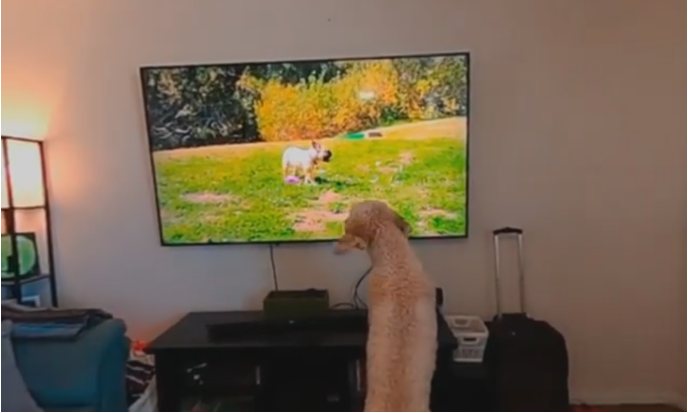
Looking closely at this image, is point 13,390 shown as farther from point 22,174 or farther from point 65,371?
point 22,174

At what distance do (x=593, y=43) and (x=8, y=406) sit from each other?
2751 mm

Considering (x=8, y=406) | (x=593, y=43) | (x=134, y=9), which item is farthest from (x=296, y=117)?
(x=8, y=406)

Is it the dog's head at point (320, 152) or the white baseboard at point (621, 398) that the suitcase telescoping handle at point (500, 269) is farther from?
the dog's head at point (320, 152)

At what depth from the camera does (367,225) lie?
247cm

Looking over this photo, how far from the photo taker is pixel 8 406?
2.03 metres

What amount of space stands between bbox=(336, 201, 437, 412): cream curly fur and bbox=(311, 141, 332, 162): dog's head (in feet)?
2.38

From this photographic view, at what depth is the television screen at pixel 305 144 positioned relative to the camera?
2961 mm

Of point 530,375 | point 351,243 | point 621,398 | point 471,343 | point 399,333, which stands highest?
point 351,243

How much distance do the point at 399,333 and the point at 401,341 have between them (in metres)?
0.03

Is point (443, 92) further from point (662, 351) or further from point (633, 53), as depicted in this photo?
point (662, 351)

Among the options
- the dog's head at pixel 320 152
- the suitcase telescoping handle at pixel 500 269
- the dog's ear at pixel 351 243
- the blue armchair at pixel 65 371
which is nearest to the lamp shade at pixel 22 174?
the blue armchair at pixel 65 371

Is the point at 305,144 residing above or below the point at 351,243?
above

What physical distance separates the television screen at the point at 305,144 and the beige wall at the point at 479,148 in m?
0.14

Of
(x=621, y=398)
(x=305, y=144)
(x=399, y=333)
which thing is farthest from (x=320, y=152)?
(x=621, y=398)
